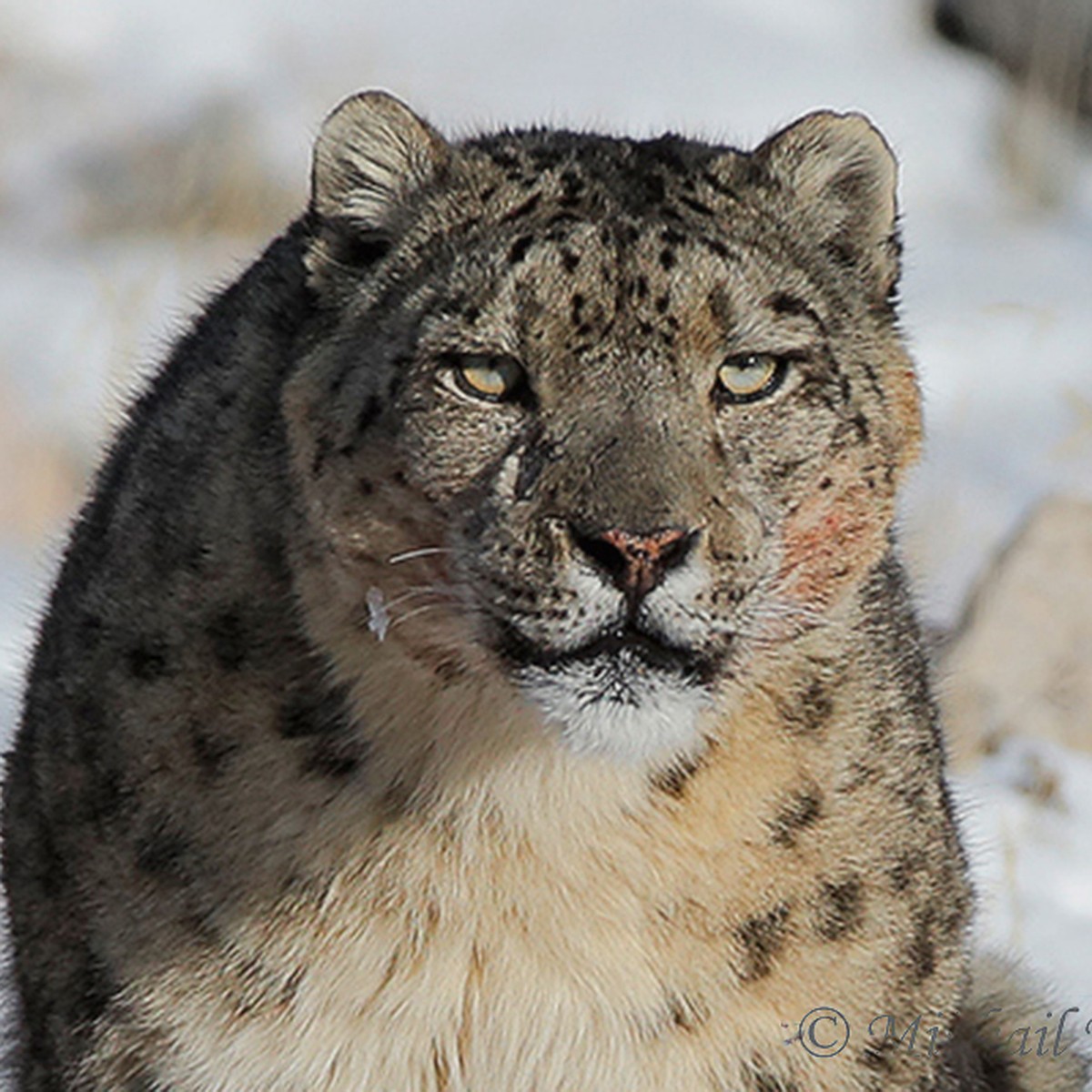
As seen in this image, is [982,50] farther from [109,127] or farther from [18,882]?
[18,882]

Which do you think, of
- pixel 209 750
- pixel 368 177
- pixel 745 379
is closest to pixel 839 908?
pixel 745 379

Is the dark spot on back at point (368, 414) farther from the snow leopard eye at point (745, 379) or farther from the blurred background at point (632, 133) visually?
the blurred background at point (632, 133)

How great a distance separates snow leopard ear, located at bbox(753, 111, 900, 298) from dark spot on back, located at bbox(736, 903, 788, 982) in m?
1.09

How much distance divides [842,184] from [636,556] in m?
1.10

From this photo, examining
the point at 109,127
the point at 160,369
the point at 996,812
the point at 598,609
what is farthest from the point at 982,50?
the point at 598,609

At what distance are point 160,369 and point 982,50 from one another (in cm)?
1522

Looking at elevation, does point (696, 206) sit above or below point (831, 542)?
above

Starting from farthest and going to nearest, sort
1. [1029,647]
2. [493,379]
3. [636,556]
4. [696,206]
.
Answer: [1029,647], [696,206], [493,379], [636,556]

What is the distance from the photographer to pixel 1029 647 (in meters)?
8.17

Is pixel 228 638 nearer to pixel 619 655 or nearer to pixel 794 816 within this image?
pixel 619 655

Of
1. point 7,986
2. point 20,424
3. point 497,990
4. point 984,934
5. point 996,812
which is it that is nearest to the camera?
point 497,990

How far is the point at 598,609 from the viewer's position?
147 inches

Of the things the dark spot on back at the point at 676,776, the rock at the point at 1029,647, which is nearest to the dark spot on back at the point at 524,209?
the dark spot on back at the point at 676,776

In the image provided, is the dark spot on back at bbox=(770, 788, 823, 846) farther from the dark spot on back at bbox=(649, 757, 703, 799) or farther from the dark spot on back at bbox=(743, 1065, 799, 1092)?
the dark spot on back at bbox=(743, 1065, 799, 1092)
